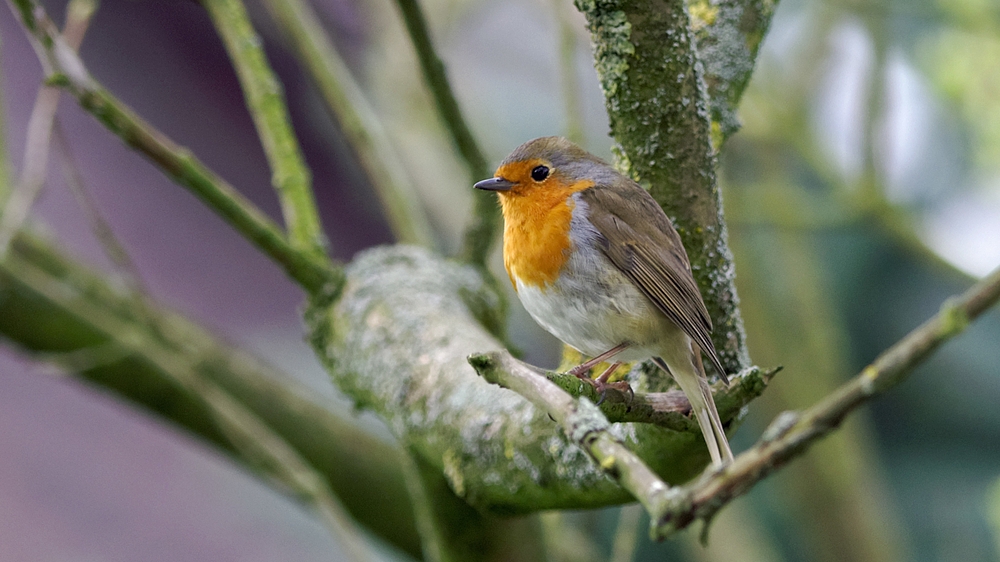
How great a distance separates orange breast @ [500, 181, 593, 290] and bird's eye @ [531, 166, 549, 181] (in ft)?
0.09

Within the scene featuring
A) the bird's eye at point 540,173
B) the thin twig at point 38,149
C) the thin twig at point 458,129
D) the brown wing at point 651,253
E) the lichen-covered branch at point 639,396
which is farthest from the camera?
the thin twig at point 38,149

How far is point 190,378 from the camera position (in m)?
2.48

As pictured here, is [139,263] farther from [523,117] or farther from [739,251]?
[739,251]

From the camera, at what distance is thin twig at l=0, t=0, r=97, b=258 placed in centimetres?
221

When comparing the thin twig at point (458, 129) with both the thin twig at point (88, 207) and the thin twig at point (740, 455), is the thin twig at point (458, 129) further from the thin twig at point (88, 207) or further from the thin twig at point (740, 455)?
the thin twig at point (740, 455)

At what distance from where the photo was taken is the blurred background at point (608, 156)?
11.7 feet

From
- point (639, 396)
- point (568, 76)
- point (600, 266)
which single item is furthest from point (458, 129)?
point (639, 396)

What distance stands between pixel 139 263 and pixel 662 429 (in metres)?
4.42

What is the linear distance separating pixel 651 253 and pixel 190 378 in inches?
60.1

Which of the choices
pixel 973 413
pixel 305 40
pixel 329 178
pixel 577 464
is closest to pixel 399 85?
pixel 329 178

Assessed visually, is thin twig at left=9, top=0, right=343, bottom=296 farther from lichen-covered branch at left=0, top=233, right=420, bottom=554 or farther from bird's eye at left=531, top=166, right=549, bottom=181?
bird's eye at left=531, top=166, right=549, bottom=181

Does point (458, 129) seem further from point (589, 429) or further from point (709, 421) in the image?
point (589, 429)

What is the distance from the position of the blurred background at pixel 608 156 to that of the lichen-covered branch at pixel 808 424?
85.8 inches

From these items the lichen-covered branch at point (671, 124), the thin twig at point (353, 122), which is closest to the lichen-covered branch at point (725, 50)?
the lichen-covered branch at point (671, 124)
